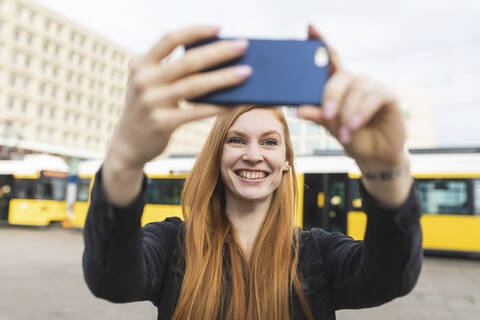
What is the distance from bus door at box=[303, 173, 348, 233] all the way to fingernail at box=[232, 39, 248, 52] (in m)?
11.1

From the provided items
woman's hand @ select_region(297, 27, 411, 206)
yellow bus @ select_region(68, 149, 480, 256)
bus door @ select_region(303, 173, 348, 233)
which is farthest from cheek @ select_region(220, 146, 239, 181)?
bus door @ select_region(303, 173, 348, 233)

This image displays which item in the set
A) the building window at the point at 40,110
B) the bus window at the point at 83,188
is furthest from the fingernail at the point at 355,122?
the building window at the point at 40,110

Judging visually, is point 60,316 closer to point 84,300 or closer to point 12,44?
point 84,300

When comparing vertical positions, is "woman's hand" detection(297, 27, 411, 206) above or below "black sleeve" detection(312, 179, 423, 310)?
above

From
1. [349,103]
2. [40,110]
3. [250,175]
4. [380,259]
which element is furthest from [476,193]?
[40,110]

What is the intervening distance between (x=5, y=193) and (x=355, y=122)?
1942cm

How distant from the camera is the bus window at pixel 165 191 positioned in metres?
13.4

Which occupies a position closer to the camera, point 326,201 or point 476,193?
point 476,193

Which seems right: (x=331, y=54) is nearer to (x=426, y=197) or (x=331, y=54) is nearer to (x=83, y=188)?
(x=426, y=197)

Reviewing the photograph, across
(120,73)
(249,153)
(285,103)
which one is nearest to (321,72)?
(285,103)

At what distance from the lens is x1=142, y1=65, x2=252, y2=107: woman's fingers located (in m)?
0.80

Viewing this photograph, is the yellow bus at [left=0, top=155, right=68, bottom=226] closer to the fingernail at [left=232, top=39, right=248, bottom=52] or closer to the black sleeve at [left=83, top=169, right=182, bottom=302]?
the black sleeve at [left=83, top=169, right=182, bottom=302]

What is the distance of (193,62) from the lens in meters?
0.79

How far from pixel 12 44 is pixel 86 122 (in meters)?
10.7
